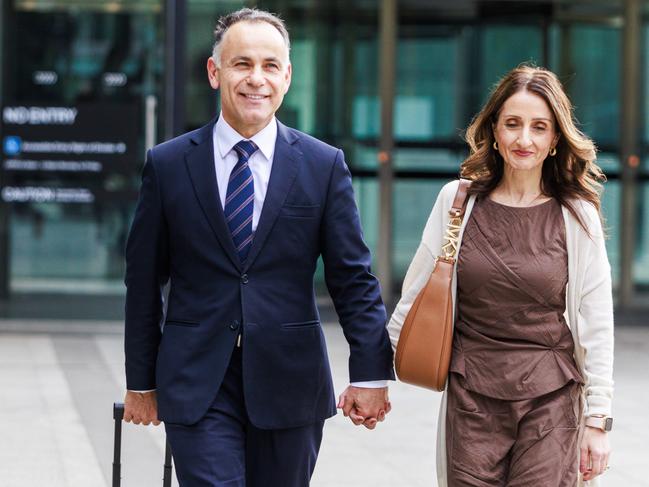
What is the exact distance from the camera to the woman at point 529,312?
158 inches

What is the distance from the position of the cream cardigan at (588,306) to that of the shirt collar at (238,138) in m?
0.56

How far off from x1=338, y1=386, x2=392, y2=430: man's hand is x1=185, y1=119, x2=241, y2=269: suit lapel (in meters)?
0.53

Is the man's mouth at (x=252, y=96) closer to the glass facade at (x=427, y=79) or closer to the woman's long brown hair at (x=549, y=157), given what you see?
the woman's long brown hair at (x=549, y=157)

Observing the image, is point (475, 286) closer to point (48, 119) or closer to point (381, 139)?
point (48, 119)

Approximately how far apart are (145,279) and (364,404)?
737mm

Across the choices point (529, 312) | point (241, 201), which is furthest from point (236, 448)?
point (529, 312)

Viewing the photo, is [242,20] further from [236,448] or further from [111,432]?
[111,432]

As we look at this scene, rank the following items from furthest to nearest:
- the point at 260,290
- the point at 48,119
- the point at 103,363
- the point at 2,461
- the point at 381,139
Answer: the point at 381,139
the point at 48,119
the point at 103,363
the point at 2,461
the point at 260,290

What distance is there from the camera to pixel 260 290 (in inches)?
156

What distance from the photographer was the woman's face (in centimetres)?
414

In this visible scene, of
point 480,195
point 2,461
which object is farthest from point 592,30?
point 480,195

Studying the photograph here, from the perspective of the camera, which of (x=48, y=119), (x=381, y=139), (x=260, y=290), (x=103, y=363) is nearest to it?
(x=260, y=290)

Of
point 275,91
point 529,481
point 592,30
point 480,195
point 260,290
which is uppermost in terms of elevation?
point 592,30

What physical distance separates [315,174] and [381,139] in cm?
923
